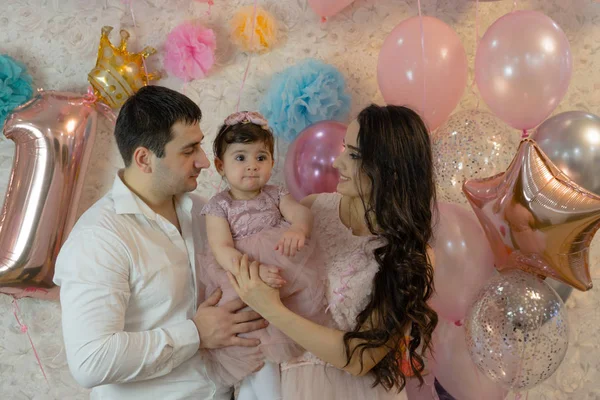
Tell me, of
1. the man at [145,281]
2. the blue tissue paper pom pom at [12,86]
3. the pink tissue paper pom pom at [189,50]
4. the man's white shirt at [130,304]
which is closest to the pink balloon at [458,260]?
the man at [145,281]

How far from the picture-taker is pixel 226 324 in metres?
1.71

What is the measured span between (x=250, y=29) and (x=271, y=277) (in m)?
1.18

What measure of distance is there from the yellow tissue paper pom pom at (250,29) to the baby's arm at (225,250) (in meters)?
0.95

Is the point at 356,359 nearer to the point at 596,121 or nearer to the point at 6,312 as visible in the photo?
the point at 596,121

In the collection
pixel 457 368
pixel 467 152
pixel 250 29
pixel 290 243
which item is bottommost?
pixel 457 368

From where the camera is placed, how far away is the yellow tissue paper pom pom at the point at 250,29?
2.42m

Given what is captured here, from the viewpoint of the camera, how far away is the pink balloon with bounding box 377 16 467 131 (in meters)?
2.09

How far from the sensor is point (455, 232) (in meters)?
2.02

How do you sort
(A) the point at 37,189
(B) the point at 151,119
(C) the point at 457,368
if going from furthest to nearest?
1. (A) the point at 37,189
2. (C) the point at 457,368
3. (B) the point at 151,119

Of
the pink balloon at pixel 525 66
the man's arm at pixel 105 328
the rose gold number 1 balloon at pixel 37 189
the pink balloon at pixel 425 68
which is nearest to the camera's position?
the man's arm at pixel 105 328

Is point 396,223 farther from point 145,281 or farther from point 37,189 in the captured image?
point 37,189

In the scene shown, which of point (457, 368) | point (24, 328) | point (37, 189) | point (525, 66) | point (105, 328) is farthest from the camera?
point (24, 328)

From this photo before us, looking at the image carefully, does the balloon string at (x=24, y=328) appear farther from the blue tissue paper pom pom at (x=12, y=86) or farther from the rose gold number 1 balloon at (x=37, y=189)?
the blue tissue paper pom pom at (x=12, y=86)

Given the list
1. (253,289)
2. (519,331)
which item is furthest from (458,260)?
(253,289)
